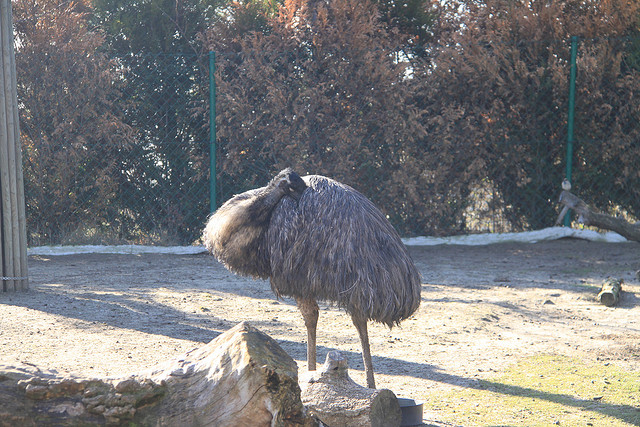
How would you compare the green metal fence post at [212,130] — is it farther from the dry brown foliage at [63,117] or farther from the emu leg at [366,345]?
the emu leg at [366,345]

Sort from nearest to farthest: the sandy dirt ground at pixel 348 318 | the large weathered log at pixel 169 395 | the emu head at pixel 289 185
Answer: the large weathered log at pixel 169 395 < the emu head at pixel 289 185 < the sandy dirt ground at pixel 348 318

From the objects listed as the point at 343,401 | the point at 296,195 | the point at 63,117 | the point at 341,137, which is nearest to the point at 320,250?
the point at 296,195

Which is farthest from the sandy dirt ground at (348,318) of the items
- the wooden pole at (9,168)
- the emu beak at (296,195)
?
the emu beak at (296,195)

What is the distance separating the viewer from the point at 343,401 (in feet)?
11.0

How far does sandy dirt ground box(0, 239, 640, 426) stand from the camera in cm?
473

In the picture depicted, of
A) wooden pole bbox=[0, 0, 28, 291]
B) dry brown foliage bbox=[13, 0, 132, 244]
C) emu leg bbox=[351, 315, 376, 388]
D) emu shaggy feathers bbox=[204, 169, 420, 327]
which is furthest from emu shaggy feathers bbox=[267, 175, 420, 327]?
dry brown foliage bbox=[13, 0, 132, 244]

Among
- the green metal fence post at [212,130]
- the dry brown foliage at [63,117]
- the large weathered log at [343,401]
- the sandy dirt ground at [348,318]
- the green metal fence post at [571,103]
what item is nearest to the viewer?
the large weathered log at [343,401]

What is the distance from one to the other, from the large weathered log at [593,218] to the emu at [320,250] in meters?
3.40

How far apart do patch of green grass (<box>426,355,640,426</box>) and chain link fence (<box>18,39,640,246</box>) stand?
4.96 metres

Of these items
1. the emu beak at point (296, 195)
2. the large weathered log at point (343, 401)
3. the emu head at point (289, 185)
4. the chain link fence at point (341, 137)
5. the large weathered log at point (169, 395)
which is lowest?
the large weathered log at point (343, 401)

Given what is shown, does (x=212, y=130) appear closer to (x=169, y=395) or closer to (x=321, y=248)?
(x=321, y=248)

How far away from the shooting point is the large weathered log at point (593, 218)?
6.68 m

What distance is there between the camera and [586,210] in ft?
21.9

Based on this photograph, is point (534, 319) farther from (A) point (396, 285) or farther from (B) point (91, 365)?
(B) point (91, 365)
